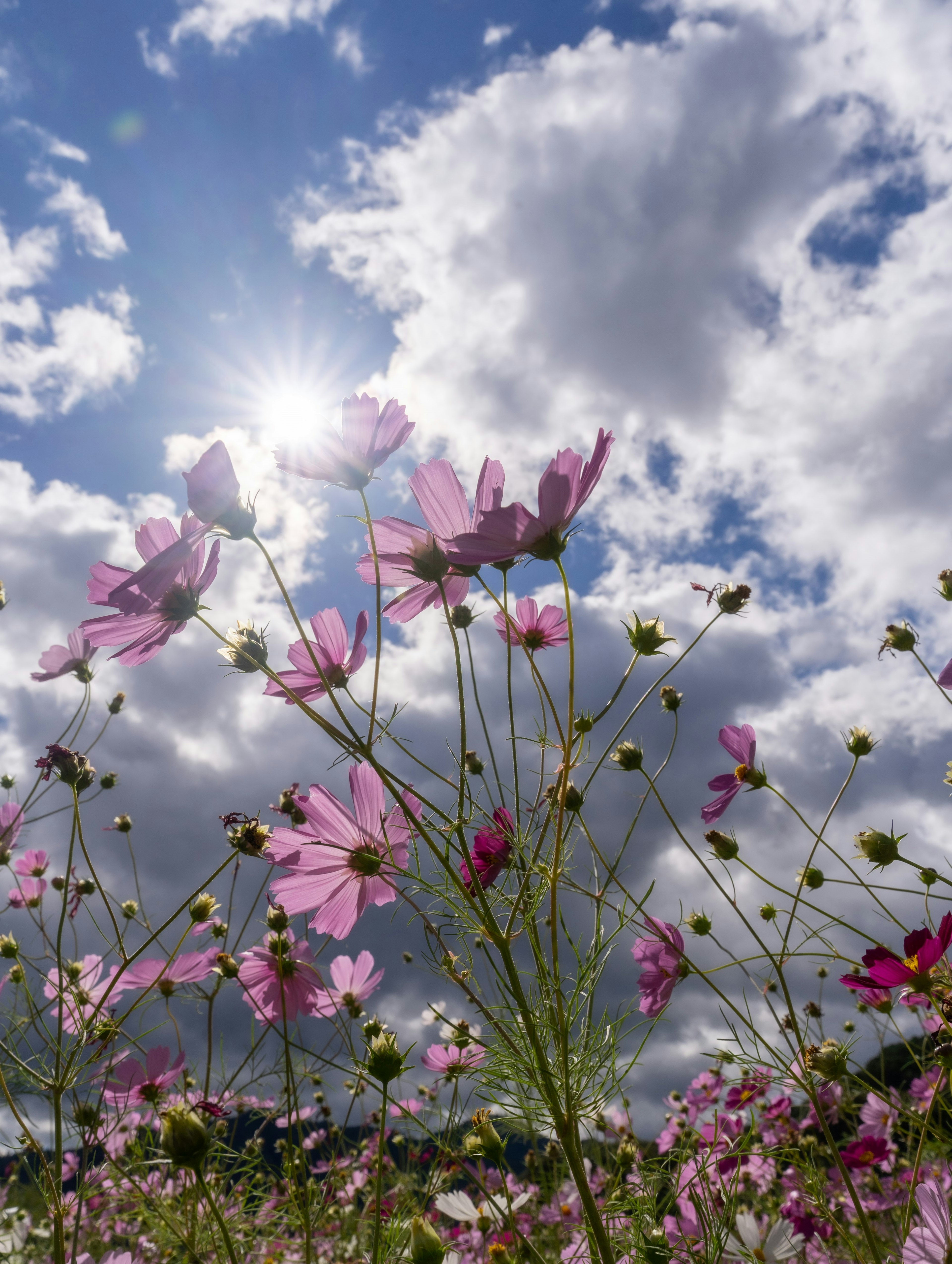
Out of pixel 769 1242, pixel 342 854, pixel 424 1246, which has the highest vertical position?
pixel 342 854

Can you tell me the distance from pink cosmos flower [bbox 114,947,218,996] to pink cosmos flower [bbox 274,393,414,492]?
103 cm

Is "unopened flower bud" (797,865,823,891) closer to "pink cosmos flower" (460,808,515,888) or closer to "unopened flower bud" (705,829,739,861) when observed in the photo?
"unopened flower bud" (705,829,739,861)

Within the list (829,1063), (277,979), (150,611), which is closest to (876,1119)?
(829,1063)

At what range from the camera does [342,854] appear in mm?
744

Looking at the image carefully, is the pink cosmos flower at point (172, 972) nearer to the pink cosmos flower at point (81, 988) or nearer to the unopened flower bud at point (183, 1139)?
the pink cosmos flower at point (81, 988)

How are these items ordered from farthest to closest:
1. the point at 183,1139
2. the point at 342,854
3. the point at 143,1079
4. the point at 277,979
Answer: the point at 143,1079
the point at 277,979
the point at 342,854
the point at 183,1139

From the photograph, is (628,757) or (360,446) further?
(628,757)

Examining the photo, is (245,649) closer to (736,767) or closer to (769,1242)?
(736,767)

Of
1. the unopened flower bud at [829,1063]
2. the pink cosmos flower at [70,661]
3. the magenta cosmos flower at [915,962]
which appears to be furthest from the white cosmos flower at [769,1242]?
the pink cosmos flower at [70,661]

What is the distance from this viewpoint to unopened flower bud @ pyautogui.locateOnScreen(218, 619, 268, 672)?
0.69 m

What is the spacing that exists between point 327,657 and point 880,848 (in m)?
0.84

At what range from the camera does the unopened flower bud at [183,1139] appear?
0.63 metres

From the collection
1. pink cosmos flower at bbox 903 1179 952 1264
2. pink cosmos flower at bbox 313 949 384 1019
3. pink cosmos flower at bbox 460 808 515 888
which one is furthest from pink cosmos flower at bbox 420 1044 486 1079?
pink cosmos flower at bbox 903 1179 952 1264

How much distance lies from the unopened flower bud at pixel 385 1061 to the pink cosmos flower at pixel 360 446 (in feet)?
1.96
